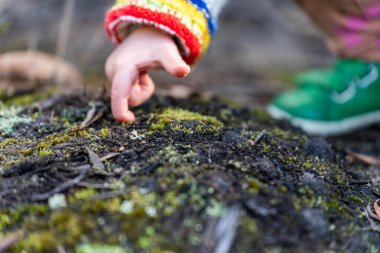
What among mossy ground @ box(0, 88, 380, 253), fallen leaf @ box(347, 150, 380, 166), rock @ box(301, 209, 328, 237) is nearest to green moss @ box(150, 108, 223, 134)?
mossy ground @ box(0, 88, 380, 253)

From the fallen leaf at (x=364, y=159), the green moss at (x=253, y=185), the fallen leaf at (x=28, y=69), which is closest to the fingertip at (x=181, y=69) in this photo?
the green moss at (x=253, y=185)

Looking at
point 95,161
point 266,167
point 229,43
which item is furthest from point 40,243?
point 229,43

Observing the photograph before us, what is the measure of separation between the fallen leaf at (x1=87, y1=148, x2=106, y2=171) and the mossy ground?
0.6 inches

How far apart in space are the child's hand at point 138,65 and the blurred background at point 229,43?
168 centimetres

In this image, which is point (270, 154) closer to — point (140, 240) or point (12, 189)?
point (140, 240)

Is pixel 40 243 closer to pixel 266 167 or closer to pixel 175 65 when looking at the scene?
pixel 266 167

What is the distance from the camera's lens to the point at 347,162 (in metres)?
2.04

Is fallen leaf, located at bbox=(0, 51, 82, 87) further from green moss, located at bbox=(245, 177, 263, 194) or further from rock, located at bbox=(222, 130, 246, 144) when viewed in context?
green moss, located at bbox=(245, 177, 263, 194)

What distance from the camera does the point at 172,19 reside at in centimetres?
197

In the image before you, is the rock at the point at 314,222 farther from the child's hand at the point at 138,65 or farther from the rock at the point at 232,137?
the child's hand at the point at 138,65

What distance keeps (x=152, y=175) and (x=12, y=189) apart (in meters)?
0.44

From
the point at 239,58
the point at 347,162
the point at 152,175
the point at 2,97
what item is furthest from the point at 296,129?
the point at 239,58

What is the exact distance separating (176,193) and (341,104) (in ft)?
8.04

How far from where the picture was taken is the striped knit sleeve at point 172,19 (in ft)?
6.47
